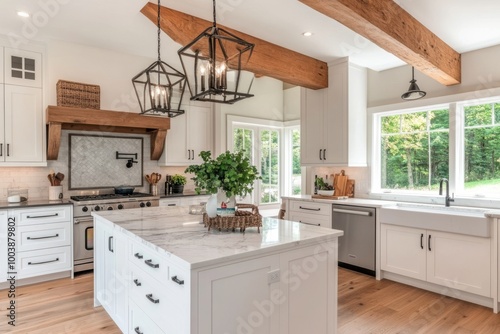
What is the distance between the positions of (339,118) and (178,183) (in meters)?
2.68

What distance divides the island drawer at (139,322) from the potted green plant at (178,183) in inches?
118

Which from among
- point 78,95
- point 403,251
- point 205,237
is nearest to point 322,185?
point 403,251

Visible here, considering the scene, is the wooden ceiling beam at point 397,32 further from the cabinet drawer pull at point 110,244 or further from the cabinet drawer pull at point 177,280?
the cabinet drawer pull at point 110,244

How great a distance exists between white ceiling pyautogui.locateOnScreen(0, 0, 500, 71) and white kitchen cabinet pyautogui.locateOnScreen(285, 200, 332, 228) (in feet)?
6.71

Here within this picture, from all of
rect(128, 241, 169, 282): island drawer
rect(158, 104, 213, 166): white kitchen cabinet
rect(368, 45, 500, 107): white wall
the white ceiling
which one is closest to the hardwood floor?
rect(128, 241, 169, 282): island drawer

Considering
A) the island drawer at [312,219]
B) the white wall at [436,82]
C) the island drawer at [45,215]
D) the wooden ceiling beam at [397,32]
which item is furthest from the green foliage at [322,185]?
the island drawer at [45,215]

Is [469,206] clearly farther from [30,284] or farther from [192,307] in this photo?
[30,284]

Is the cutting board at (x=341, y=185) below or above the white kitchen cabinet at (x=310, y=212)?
above

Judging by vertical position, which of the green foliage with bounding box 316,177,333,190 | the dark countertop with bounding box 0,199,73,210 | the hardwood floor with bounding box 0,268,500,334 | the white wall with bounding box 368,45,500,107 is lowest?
the hardwood floor with bounding box 0,268,500,334

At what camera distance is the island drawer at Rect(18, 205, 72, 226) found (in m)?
3.69

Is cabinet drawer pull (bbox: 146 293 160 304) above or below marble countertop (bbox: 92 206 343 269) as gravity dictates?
below

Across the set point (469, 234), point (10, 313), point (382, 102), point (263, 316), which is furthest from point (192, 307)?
point (382, 102)

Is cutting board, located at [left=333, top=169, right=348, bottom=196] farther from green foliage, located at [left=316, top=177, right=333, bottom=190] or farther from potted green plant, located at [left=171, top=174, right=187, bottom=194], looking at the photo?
potted green plant, located at [left=171, top=174, right=187, bottom=194]

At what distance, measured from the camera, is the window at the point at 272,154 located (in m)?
6.28
